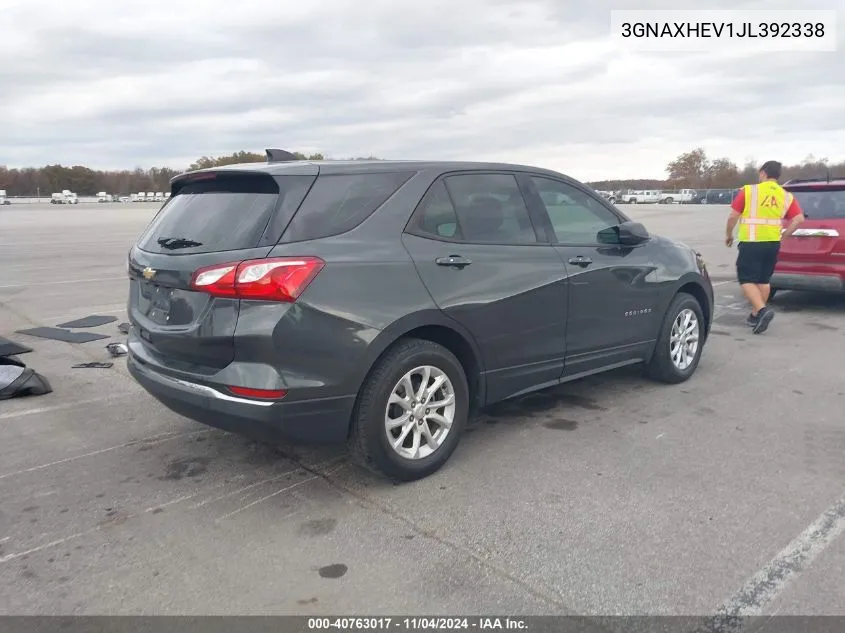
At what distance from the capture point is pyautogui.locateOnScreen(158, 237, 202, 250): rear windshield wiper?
3560 millimetres

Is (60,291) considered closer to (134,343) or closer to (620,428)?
(134,343)

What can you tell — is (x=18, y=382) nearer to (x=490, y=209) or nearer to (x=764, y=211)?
(x=490, y=209)

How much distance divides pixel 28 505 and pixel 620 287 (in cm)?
385

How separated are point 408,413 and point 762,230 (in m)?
5.70

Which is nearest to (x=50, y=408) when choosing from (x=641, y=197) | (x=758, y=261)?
(x=758, y=261)

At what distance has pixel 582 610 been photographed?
261 centimetres

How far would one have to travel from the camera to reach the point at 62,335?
730 centimetres

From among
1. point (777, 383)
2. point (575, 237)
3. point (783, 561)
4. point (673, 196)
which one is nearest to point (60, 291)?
point (575, 237)

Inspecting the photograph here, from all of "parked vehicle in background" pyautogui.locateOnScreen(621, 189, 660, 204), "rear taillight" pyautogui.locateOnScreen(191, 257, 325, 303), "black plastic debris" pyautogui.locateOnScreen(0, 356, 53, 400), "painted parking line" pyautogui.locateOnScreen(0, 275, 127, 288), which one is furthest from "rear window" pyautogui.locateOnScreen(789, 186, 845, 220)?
"parked vehicle in background" pyautogui.locateOnScreen(621, 189, 660, 204)

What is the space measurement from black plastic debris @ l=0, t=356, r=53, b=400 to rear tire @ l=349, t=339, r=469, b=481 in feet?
10.3

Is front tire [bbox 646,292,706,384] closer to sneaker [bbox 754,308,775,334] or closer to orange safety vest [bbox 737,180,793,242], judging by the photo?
sneaker [bbox 754,308,775,334]

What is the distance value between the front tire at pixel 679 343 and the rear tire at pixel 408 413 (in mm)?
2163

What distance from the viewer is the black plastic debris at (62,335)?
712 cm

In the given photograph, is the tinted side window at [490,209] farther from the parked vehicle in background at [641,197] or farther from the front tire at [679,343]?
the parked vehicle in background at [641,197]
